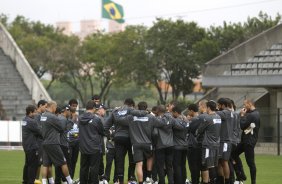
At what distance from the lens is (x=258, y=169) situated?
101 ft

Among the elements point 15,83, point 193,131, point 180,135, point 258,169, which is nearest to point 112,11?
point 15,83

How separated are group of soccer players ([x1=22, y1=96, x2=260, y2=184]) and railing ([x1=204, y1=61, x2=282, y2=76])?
24613 mm

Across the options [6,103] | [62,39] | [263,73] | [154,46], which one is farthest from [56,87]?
[263,73]

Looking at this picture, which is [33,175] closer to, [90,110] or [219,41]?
[90,110]

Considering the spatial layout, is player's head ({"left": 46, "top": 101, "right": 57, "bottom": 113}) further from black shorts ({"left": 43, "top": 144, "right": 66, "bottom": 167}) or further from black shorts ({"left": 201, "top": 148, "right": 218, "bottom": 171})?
black shorts ({"left": 201, "top": 148, "right": 218, "bottom": 171})

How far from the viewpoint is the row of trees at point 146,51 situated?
67250 millimetres

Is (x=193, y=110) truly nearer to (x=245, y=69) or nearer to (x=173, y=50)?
(x=245, y=69)

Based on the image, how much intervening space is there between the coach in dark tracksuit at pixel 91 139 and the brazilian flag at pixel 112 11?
46074 mm

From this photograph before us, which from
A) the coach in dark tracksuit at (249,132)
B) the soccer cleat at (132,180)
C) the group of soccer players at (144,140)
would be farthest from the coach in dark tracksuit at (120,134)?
the coach in dark tracksuit at (249,132)

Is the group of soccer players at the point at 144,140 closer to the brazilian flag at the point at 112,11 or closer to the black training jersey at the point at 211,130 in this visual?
the black training jersey at the point at 211,130

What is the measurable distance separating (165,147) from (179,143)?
49cm

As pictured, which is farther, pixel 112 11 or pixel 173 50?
pixel 112 11

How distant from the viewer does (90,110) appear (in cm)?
2195

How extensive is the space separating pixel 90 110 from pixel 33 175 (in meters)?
2.24
